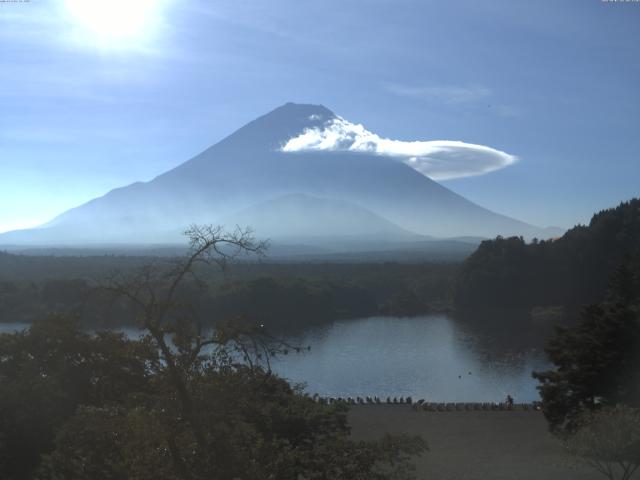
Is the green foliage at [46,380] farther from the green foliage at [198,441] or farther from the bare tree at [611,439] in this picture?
the bare tree at [611,439]

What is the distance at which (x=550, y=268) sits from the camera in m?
42.7

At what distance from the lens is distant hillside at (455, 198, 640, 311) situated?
133 feet

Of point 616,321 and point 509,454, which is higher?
point 616,321

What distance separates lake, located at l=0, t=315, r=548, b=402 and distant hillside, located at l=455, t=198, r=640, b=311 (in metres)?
8.08

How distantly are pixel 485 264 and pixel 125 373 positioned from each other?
36.9 metres

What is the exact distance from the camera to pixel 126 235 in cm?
19825

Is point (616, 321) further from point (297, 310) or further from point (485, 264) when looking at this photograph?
point (485, 264)

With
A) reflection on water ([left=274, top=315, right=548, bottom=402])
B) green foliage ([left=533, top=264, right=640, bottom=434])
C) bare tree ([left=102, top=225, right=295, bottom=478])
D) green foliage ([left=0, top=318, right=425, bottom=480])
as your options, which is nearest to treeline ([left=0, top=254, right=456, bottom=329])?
reflection on water ([left=274, top=315, right=548, bottom=402])

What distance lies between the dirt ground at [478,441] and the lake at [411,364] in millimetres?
4942

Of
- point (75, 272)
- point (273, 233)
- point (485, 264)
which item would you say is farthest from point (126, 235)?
point (485, 264)

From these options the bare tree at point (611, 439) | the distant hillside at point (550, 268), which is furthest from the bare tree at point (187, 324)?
the distant hillside at point (550, 268)

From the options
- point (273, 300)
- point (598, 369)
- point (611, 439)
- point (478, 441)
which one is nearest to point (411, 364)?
point (478, 441)

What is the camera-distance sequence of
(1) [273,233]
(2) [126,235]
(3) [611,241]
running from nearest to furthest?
(3) [611,241] → (1) [273,233] → (2) [126,235]

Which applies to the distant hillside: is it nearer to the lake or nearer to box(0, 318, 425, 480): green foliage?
the lake
